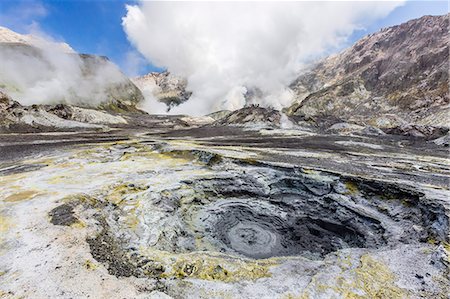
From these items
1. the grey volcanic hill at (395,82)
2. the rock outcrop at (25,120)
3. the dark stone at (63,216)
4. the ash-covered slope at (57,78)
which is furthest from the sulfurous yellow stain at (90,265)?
the ash-covered slope at (57,78)

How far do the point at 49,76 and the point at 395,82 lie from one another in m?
162

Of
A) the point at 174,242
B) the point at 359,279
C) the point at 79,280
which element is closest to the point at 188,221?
the point at 174,242

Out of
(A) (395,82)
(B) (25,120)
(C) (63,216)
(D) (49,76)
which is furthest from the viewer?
(D) (49,76)

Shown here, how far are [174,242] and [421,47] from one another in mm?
145425

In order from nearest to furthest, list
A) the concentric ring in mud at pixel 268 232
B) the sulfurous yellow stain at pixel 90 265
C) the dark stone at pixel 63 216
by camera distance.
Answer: the sulfurous yellow stain at pixel 90 265 < the dark stone at pixel 63 216 < the concentric ring in mud at pixel 268 232

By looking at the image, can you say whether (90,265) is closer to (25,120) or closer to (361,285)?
(361,285)

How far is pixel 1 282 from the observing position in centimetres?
613

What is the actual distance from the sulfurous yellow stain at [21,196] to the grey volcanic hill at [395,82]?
→ 84.5 metres

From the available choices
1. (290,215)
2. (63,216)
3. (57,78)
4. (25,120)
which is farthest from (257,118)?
(57,78)

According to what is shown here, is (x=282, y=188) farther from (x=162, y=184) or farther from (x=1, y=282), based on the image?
(x=1, y=282)

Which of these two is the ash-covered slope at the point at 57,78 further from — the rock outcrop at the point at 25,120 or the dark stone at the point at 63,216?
the dark stone at the point at 63,216

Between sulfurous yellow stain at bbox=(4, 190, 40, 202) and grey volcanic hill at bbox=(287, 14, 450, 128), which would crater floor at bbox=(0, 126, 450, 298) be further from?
grey volcanic hill at bbox=(287, 14, 450, 128)

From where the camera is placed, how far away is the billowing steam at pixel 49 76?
385ft

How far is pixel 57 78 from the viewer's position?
134500 mm
